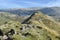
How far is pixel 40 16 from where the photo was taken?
5334 cm

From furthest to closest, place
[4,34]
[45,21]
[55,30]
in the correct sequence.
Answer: [45,21] → [55,30] → [4,34]

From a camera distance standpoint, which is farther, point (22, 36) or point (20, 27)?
point (20, 27)

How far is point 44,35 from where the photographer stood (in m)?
39.1

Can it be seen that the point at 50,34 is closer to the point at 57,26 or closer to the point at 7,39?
the point at 57,26

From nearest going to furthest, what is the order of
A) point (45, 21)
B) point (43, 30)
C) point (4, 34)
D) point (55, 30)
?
1. point (4, 34)
2. point (43, 30)
3. point (55, 30)
4. point (45, 21)

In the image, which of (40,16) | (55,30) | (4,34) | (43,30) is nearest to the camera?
(4,34)

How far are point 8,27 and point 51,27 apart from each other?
11.6 m

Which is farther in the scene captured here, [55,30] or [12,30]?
[55,30]

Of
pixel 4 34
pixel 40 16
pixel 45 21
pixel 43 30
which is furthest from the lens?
pixel 40 16

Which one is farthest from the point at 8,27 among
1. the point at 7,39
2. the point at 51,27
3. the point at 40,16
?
the point at 40,16

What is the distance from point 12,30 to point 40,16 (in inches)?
634

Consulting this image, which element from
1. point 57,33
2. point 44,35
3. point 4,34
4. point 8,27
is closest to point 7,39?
point 4,34

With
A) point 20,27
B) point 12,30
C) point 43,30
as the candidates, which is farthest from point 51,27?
point 12,30

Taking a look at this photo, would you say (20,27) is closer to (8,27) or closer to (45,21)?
(8,27)
